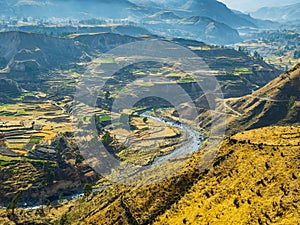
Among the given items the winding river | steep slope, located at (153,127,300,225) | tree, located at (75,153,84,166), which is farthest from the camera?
tree, located at (75,153,84,166)

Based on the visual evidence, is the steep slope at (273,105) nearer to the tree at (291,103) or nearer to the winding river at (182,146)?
the tree at (291,103)

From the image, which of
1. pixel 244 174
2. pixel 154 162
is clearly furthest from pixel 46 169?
pixel 244 174

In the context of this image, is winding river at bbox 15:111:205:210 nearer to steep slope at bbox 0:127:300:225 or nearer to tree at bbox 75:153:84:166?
tree at bbox 75:153:84:166

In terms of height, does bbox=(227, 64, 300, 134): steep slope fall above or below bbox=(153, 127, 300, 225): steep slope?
below

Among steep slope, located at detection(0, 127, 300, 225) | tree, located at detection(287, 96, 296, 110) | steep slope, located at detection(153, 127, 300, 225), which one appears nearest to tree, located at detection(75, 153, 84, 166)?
steep slope, located at detection(0, 127, 300, 225)

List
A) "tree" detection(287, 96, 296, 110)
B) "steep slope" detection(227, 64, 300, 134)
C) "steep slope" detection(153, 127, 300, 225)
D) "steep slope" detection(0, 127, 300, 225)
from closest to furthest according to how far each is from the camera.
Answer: "steep slope" detection(153, 127, 300, 225)
"steep slope" detection(0, 127, 300, 225)
"steep slope" detection(227, 64, 300, 134)
"tree" detection(287, 96, 296, 110)

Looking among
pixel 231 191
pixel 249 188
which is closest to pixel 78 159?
pixel 231 191

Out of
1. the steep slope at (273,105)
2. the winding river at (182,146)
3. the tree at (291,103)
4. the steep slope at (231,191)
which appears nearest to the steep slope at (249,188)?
the steep slope at (231,191)

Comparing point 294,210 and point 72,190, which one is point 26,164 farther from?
point 294,210
